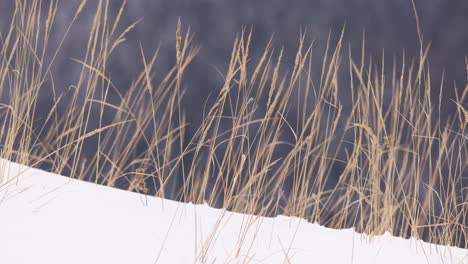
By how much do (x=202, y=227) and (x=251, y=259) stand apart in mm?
218

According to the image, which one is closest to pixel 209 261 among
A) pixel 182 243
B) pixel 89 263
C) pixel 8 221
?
pixel 182 243

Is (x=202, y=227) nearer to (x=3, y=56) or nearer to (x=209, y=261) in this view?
(x=209, y=261)

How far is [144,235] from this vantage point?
1.87m

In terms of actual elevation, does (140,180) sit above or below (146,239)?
above

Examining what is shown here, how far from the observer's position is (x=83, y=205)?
2.00m

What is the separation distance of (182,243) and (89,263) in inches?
12.2

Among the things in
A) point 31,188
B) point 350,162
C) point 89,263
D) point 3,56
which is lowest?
point 89,263

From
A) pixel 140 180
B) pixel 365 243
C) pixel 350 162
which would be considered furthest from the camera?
pixel 350 162

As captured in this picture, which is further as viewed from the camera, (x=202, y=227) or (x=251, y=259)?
(x=202, y=227)

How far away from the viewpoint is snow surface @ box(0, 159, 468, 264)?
1713 millimetres

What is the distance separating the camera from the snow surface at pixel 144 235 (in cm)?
171

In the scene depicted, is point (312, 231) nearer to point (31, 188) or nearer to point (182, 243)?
point (182, 243)

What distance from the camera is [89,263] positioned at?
1.64m

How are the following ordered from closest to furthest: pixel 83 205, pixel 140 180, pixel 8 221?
pixel 8 221 < pixel 83 205 < pixel 140 180
